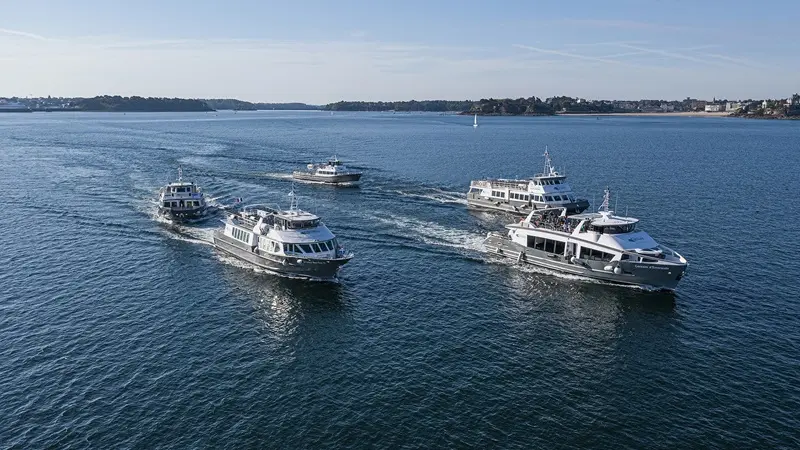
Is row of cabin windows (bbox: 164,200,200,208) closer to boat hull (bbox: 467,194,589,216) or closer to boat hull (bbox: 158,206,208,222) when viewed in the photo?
boat hull (bbox: 158,206,208,222)

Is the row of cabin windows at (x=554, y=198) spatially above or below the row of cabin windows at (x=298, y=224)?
below

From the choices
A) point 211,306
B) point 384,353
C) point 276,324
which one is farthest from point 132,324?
point 384,353

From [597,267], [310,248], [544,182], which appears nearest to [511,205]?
[544,182]

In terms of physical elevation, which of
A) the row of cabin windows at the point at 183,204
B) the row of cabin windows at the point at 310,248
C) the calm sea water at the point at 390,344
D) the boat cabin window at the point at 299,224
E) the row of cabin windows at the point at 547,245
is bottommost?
the calm sea water at the point at 390,344

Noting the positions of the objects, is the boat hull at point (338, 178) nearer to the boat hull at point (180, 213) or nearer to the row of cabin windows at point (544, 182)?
the boat hull at point (180, 213)

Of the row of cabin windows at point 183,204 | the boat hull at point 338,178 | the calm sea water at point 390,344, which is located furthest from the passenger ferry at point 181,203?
the boat hull at point 338,178

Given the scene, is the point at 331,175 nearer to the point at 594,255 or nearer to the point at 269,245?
the point at 269,245
